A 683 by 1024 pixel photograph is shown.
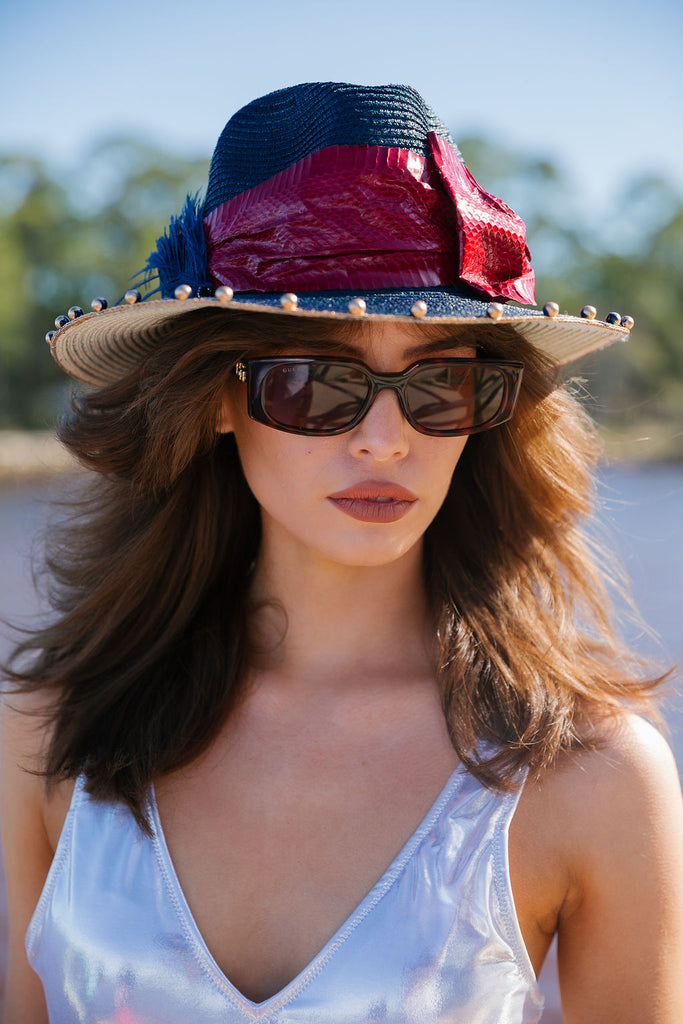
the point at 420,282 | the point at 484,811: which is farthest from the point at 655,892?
the point at 420,282

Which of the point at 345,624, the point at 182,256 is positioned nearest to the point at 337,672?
the point at 345,624

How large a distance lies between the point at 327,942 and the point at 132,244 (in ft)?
89.0

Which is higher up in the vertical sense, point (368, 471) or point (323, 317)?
point (323, 317)

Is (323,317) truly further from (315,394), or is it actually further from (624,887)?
(624,887)

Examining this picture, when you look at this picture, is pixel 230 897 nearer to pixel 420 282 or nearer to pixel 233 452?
pixel 233 452

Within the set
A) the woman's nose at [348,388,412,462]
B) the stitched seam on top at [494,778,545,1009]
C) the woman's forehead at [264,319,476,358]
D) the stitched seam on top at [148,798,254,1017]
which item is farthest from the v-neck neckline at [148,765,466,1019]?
the woman's forehead at [264,319,476,358]

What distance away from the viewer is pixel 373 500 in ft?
→ 5.33

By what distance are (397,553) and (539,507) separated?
47 cm

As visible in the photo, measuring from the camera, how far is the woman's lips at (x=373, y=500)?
1610 mm

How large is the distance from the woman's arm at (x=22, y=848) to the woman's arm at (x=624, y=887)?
961 millimetres

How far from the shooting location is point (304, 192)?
1.50 meters

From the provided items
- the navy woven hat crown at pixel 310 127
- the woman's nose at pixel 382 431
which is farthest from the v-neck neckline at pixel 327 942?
the navy woven hat crown at pixel 310 127

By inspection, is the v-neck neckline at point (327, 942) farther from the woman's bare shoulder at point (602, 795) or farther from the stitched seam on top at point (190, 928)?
A: the woman's bare shoulder at point (602, 795)

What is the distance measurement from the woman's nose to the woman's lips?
0.05 meters
